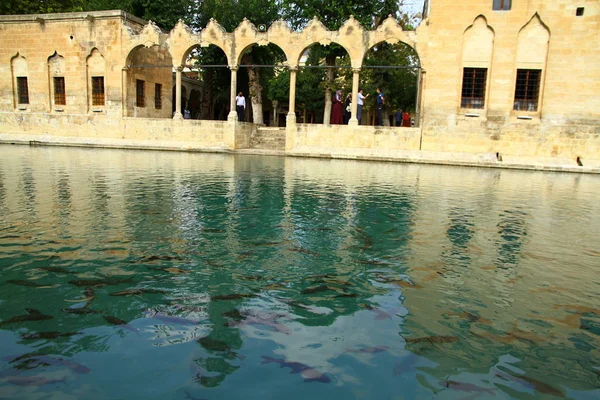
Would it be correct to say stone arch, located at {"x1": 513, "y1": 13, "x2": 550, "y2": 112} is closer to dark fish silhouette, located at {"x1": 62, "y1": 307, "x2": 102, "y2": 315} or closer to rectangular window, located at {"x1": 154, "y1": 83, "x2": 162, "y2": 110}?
rectangular window, located at {"x1": 154, "y1": 83, "x2": 162, "y2": 110}

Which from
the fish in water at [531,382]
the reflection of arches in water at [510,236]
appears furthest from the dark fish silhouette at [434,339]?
the reflection of arches in water at [510,236]

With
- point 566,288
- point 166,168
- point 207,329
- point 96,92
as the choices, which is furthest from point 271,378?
point 96,92

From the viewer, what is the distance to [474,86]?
18.9 metres

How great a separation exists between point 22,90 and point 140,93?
20.2 ft

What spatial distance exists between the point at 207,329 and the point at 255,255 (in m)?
1.86

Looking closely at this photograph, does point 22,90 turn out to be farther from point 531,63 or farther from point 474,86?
point 531,63

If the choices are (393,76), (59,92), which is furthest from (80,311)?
(393,76)

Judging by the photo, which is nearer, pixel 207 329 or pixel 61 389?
pixel 61 389

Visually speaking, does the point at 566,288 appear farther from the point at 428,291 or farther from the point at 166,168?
the point at 166,168

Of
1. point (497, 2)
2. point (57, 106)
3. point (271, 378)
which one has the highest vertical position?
point (497, 2)

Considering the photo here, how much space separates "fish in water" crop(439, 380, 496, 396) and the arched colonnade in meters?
17.0

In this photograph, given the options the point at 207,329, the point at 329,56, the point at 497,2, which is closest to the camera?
the point at 207,329

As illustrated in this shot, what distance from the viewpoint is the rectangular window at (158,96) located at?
2583 centimetres

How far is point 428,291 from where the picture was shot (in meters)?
4.45
